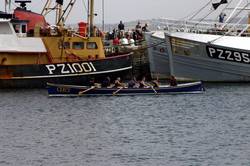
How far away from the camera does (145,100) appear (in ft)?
186

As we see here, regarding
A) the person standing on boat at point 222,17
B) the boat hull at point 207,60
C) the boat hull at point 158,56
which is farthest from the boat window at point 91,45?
the person standing on boat at point 222,17

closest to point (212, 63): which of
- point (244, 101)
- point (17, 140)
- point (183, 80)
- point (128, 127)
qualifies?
point (183, 80)

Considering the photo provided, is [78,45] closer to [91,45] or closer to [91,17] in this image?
[91,45]

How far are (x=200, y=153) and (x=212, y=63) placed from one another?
26110mm

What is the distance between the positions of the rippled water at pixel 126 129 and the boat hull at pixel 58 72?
76cm

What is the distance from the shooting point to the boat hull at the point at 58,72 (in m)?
59.8

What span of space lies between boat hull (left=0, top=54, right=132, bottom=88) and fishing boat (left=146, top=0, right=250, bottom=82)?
192 inches

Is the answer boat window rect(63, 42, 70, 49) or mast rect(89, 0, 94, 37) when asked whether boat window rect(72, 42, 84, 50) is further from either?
mast rect(89, 0, 94, 37)

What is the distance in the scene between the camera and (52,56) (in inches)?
2411

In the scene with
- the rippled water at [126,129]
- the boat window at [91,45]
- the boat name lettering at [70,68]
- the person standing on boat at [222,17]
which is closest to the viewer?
the rippled water at [126,129]

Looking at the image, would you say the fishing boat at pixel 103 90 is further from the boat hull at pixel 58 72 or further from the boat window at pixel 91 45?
the boat window at pixel 91 45

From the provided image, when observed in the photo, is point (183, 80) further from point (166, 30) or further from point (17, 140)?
point (17, 140)

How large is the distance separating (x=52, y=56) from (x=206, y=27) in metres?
10.9

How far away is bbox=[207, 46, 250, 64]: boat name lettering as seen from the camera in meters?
62.4
